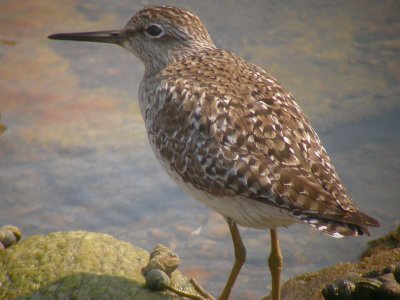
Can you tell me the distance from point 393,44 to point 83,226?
598 cm

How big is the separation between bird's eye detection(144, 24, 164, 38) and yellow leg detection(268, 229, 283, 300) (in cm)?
249

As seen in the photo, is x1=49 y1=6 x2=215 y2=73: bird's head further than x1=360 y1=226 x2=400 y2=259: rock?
Yes

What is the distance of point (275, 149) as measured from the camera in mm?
6266

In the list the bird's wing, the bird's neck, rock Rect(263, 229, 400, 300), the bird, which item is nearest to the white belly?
the bird

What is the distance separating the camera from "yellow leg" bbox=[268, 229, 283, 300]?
719 centimetres

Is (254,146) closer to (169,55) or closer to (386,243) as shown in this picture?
(169,55)

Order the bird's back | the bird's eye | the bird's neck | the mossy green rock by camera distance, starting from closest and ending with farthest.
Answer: the bird's back, the mossy green rock, the bird's neck, the bird's eye

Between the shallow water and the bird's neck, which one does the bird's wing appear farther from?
the shallow water

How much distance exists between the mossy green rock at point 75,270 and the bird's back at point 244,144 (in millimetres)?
877

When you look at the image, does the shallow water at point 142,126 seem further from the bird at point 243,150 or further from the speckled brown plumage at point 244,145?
the speckled brown plumage at point 244,145

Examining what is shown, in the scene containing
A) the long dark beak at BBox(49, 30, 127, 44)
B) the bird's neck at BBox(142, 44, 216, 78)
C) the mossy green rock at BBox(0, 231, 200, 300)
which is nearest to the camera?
the mossy green rock at BBox(0, 231, 200, 300)

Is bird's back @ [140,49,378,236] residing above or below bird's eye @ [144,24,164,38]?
below

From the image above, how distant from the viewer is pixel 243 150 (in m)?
6.26

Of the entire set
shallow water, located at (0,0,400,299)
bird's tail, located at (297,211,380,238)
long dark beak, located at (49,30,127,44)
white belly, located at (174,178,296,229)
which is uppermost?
long dark beak, located at (49,30,127,44)
